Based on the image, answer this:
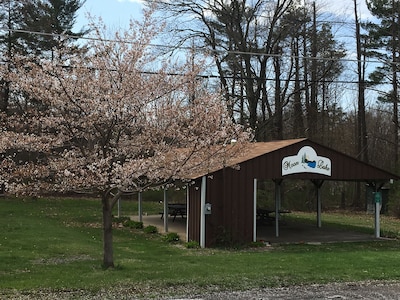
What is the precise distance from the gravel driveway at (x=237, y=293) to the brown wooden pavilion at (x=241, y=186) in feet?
19.4

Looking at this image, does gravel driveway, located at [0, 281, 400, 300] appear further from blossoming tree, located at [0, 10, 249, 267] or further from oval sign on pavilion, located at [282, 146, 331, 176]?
oval sign on pavilion, located at [282, 146, 331, 176]

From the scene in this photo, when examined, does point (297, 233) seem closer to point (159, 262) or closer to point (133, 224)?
point (133, 224)

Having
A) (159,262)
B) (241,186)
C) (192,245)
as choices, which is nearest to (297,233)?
(241,186)

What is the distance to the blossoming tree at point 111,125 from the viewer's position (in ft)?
27.8

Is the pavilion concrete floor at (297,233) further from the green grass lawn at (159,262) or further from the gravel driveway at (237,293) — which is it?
the gravel driveway at (237,293)

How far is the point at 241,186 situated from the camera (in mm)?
14219

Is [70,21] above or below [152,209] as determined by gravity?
above

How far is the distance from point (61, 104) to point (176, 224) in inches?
465

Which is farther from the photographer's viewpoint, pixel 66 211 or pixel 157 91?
pixel 66 211

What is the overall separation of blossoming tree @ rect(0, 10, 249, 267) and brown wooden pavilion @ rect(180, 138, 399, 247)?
3.97m

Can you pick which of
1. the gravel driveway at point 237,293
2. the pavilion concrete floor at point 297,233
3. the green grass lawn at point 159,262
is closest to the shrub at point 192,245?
the green grass lawn at point 159,262

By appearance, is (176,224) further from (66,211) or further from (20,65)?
(20,65)

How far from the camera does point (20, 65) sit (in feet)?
28.6

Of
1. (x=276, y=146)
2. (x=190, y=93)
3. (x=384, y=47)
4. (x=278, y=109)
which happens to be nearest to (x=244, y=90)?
(x=278, y=109)
